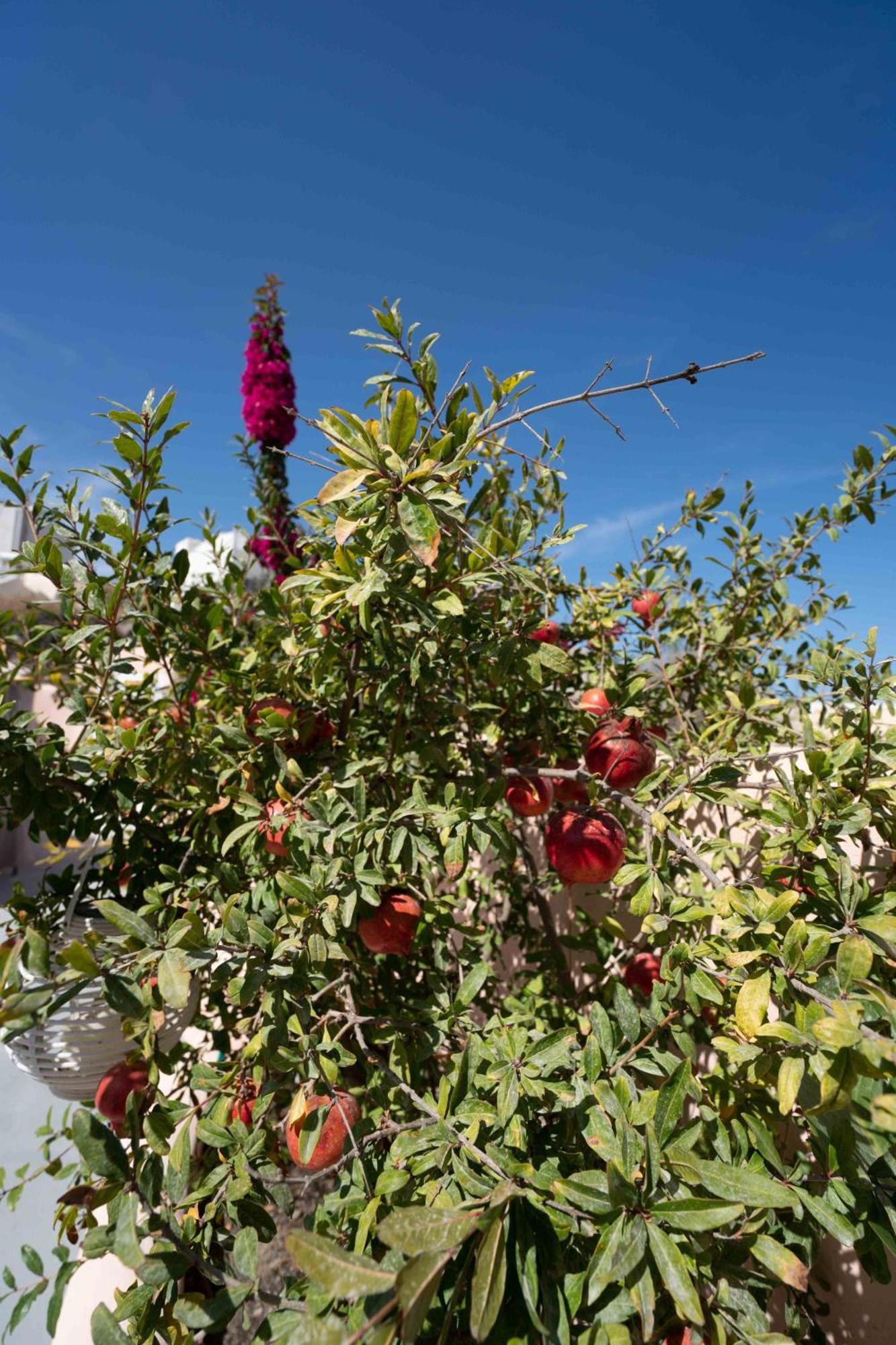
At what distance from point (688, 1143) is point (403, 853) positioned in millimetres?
475

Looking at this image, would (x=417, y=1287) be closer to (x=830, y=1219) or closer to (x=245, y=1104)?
(x=830, y=1219)

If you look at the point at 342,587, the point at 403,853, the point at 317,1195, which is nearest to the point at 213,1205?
the point at 403,853

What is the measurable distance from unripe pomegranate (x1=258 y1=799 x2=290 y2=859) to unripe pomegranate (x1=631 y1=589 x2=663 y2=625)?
99cm

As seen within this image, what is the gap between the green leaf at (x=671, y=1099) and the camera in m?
0.65

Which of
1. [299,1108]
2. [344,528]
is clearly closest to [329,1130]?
[299,1108]

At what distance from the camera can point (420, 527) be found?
74 centimetres

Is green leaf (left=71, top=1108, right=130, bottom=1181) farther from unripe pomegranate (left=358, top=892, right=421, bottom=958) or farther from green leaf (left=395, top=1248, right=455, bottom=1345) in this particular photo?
unripe pomegranate (left=358, top=892, right=421, bottom=958)

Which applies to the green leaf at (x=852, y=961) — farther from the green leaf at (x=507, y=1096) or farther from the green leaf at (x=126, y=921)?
the green leaf at (x=126, y=921)

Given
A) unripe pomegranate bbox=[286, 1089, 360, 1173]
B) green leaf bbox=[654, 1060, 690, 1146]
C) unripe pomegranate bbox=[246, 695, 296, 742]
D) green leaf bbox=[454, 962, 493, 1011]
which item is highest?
unripe pomegranate bbox=[246, 695, 296, 742]

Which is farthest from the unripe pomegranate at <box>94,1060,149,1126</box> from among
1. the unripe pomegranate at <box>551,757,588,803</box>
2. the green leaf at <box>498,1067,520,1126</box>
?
the unripe pomegranate at <box>551,757,588,803</box>

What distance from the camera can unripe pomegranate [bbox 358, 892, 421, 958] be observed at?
103cm

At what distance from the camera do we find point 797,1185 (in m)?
0.70

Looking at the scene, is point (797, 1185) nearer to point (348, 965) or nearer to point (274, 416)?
point (348, 965)

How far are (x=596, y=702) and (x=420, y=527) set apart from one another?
2.40 feet
